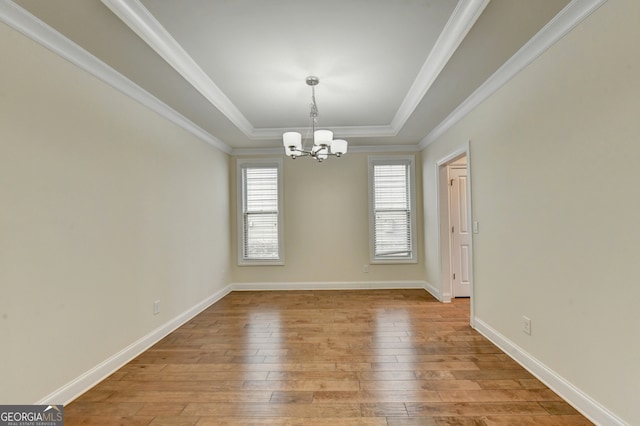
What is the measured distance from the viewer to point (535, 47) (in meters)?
2.23

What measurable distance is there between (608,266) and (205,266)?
4.36 metres

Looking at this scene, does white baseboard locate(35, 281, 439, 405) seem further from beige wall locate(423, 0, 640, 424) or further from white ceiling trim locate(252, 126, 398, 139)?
white ceiling trim locate(252, 126, 398, 139)

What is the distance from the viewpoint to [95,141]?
2.41 meters

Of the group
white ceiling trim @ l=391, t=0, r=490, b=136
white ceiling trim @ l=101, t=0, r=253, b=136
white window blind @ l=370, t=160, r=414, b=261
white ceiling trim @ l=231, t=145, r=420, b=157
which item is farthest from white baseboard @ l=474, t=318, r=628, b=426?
white ceiling trim @ l=101, t=0, r=253, b=136

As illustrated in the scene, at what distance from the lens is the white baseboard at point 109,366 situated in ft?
6.75

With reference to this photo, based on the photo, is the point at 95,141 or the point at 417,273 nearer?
the point at 95,141

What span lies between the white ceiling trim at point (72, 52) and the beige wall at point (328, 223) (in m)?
2.55

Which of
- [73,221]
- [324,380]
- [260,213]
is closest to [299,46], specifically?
[73,221]

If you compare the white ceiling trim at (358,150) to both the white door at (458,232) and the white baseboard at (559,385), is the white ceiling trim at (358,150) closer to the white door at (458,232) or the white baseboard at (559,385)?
the white door at (458,232)

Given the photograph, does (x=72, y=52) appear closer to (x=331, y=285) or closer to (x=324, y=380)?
(x=324, y=380)

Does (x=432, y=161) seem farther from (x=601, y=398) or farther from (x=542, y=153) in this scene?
(x=601, y=398)

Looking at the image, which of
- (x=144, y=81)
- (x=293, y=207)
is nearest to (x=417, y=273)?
(x=293, y=207)

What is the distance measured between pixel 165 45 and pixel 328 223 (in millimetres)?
3682

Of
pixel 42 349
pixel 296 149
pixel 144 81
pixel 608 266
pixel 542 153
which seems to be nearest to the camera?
pixel 608 266
